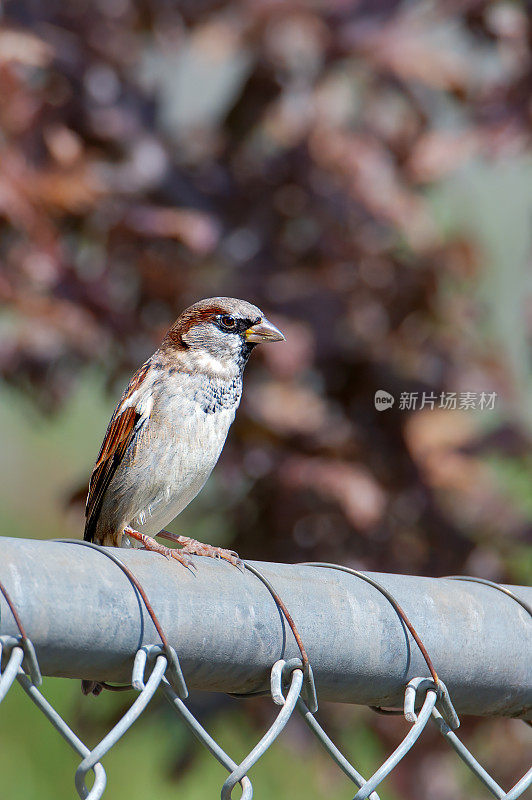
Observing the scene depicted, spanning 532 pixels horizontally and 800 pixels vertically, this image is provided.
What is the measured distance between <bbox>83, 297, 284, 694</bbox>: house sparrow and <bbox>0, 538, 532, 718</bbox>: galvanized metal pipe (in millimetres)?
852

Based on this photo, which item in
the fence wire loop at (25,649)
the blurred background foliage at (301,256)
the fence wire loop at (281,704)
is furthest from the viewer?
the blurred background foliage at (301,256)

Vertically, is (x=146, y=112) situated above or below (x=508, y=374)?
above

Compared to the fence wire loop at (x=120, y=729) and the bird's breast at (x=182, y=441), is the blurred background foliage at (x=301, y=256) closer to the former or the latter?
the bird's breast at (x=182, y=441)

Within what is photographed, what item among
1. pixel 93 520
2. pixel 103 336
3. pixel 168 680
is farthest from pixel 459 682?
pixel 103 336

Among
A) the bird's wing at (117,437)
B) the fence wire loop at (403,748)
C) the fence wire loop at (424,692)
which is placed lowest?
the fence wire loop at (403,748)

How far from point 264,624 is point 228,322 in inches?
44.2

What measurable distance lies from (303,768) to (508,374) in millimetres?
1942

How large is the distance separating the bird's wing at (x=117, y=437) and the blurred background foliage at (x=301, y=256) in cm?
34

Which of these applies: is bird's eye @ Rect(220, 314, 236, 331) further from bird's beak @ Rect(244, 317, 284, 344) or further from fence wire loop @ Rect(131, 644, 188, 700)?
fence wire loop @ Rect(131, 644, 188, 700)

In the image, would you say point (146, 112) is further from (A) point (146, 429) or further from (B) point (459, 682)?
(B) point (459, 682)

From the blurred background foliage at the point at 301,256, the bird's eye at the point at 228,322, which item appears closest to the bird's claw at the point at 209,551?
the bird's eye at the point at 228,322

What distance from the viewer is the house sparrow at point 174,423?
199 centimetres

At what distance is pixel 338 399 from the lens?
2.71 metres

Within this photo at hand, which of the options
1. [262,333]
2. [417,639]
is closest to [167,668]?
[417,639]
